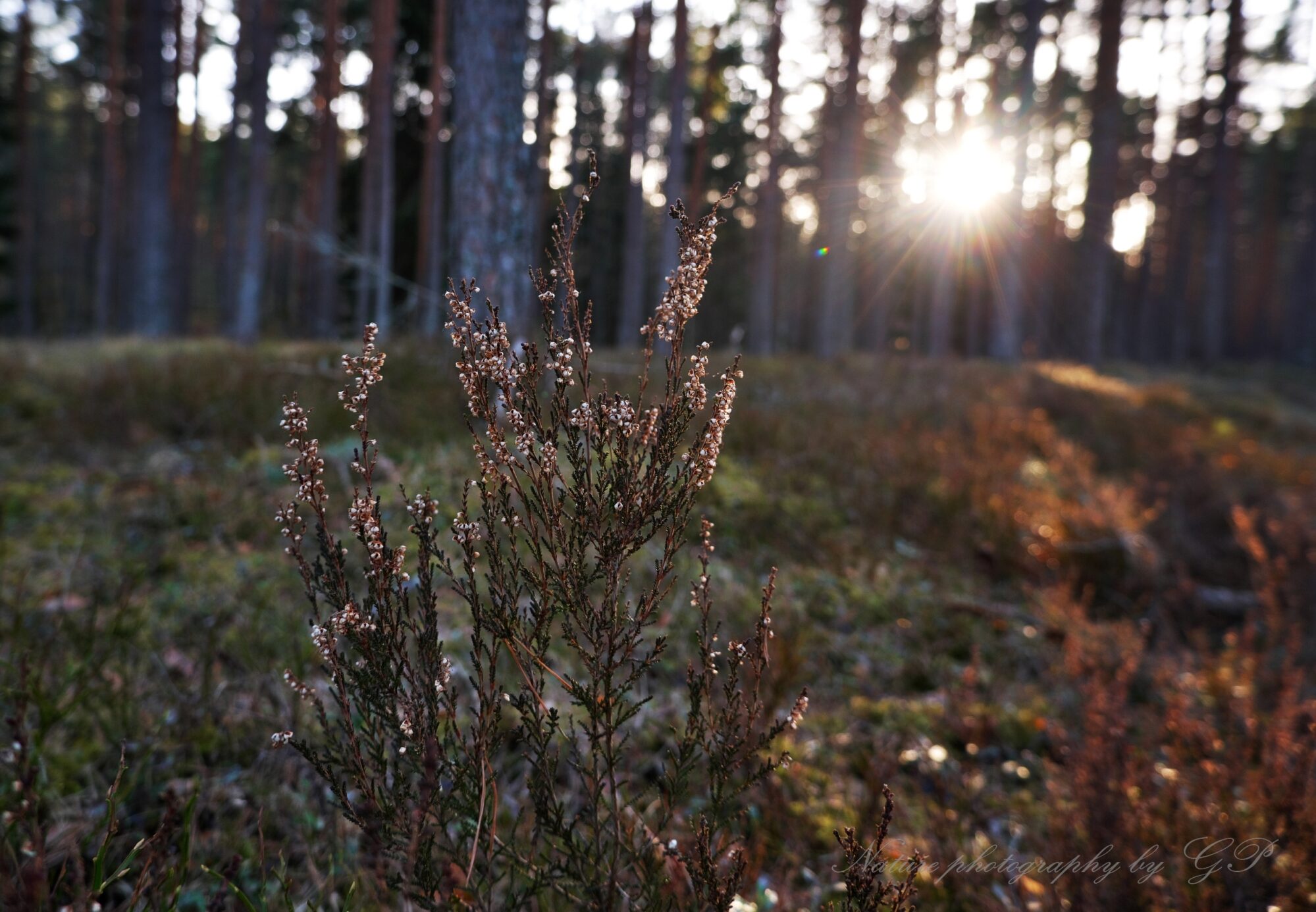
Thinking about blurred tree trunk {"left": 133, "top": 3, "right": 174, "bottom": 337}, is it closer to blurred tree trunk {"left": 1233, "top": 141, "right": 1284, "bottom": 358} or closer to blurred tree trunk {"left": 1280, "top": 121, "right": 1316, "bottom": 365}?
blurred tree trunk {"left": 1280, "top": 121, "right": 1316, "bottom": 365}

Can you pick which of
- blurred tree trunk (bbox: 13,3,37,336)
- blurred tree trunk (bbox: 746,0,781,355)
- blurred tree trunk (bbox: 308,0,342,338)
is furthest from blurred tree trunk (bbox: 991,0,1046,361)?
blurred tree trunk (bbox: 13,3,37,336)

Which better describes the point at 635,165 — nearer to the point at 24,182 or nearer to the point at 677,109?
the point at 677,109

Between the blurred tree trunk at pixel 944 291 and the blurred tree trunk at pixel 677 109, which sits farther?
the blurred tree trunk at pixel 944 291

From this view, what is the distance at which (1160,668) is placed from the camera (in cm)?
378

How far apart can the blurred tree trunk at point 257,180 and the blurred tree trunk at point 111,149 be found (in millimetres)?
7872

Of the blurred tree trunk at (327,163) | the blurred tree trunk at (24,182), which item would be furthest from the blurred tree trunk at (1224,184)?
the blurred tree trunk at (24,182)

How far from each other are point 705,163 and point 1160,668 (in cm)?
2175

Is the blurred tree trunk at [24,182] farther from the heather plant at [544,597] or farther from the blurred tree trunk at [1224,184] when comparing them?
the blurred tree trunk at [1224,184]

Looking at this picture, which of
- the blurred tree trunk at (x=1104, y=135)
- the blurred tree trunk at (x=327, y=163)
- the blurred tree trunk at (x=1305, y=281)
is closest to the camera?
the blurred tree trunk at (x=1104, y=135)

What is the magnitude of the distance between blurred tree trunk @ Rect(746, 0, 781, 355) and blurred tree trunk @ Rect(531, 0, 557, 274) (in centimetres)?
481

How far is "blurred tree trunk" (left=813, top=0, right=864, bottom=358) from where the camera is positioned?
523 inches

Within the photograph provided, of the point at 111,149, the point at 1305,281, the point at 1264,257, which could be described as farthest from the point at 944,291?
the point at 1264,257

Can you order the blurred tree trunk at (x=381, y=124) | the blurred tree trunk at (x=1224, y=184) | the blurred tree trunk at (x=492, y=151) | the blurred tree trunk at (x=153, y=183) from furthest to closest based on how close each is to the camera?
the blurred tree trunk at (x=1224, y=184) → the blurred tree trunk at (x=381, y=124) → the blurred tree trunk at (x=153, y=183) → the blurred tree trunk at (x=492, y=151)

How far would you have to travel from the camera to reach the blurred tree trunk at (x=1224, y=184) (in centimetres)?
1933
